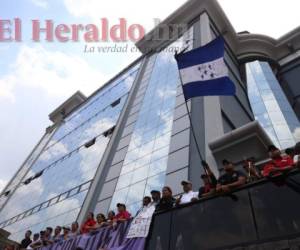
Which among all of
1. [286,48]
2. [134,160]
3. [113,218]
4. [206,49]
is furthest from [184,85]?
[286,48]

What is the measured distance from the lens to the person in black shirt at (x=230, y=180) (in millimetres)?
6613

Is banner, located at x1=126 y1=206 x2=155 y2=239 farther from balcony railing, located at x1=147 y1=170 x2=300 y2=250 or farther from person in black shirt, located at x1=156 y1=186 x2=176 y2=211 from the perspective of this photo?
balcony railing, located at x1=147 y1=170 x2=300 y2=250

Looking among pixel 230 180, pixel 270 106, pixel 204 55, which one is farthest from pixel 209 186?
pixel 270 106

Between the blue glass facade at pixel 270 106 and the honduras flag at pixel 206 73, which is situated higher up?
the blue glass facade at pixel 270 106

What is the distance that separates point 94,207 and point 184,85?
28.5 feet

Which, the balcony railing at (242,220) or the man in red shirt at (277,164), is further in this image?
the man in red shirt at (277,164)

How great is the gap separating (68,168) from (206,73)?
15714 millimetres

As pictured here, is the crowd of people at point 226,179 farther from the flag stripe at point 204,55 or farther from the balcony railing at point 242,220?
the flag stripe at point 204,55

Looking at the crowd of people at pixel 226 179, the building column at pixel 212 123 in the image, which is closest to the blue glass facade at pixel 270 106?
the building column at pixel 212 123

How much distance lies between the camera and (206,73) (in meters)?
9.63

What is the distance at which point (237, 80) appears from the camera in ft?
77.2

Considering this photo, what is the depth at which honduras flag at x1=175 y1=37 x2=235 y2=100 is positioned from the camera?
30.8 feet

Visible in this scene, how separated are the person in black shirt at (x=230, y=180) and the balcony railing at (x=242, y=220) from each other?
0.43ft

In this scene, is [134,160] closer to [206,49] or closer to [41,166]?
[206,49]
